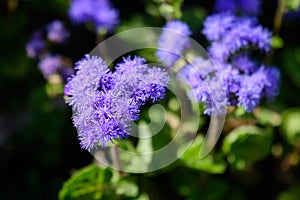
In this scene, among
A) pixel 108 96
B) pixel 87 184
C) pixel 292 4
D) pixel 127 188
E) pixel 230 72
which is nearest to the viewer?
pixel 108 96

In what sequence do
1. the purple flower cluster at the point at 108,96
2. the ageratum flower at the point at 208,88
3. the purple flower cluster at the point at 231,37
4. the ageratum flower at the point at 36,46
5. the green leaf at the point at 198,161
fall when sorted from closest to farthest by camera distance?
the purple flower cluster at the point at 108,96 → the ageratum flower at the point at 208,88 → the purple flower cluster at the point at 231,37 → the green leaf at the point at 198,161 → the ageratum flower at the point at 36,46

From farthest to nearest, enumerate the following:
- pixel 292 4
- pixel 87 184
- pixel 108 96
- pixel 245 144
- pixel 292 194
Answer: pixel 292 194 → pixel 292 4 → pixel 245 144 → pixel 87 184 → pixel 108 96

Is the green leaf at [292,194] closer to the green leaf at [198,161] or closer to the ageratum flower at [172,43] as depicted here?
the green leaf at [198,161]

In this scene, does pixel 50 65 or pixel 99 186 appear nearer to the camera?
pixel 99 186

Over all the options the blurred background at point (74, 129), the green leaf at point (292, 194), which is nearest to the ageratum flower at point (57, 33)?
the blurred background at point (74, 129)

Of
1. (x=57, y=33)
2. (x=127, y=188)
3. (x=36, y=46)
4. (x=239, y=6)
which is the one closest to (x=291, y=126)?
(x=239, y=6)

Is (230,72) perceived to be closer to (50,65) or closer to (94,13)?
(94,13)

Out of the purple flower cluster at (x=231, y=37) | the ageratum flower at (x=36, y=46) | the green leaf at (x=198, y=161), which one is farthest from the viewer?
the ageratum flower at (x=36, y=46)
